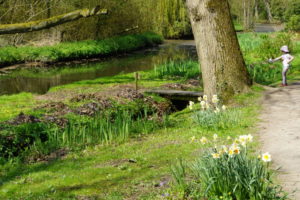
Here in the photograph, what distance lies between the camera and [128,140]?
32.6 feet

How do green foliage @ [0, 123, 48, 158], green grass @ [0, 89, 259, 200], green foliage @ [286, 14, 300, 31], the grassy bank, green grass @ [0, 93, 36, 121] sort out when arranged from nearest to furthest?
green grass @ [0, 89, 259, 200] < green foliage @ [0, 123, 48, 158] < green grass @ [0, 93, 36, 121] < the grassy bank < green foliage @ [286, 14, 300, 31]

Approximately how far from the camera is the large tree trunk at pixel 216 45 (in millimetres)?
11914

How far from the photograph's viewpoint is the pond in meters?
23.0

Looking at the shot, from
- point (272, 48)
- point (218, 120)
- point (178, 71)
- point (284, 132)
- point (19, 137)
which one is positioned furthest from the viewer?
point (272, 48)

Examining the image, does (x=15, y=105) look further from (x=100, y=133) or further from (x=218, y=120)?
(x=218, y=120)

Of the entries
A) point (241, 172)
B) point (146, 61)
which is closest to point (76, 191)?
point (241, 172)

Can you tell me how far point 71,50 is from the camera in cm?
3469

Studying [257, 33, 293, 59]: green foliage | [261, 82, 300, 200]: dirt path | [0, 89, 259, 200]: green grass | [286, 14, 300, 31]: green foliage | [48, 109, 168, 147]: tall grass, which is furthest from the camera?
[286, 14, 300, 31]: green foliage

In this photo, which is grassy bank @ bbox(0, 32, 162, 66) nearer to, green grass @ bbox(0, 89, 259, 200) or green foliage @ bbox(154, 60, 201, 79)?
green foliage @ bbox(154, 60, 201, 79)

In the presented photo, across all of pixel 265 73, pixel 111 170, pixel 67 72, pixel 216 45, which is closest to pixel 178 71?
pixel 265 73

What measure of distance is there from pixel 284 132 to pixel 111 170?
3455 millimetres

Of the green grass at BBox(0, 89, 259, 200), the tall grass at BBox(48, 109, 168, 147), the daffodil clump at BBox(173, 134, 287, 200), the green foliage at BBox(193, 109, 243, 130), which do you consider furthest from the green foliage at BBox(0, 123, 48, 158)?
the daffodil clump at BBox(173, 134, 287, 200)

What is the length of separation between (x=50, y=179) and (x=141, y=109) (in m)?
7.28

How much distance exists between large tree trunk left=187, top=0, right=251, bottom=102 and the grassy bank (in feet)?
66.0
